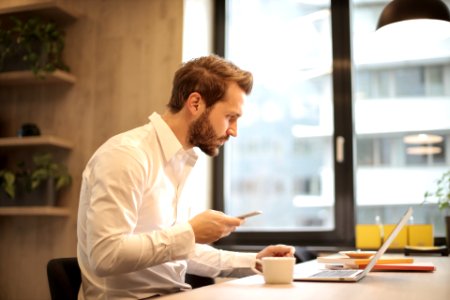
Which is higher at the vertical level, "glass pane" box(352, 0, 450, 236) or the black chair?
"glass pane" box(352, 0, 450, 236)

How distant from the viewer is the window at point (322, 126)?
3.52 m

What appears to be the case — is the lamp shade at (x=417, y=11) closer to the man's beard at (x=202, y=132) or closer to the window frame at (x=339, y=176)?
the window frame at (x=339, y=176)

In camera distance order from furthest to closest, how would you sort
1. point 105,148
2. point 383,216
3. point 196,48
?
1. point 196,48
2. point 383,216
3. point 105,148

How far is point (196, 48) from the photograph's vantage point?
12.3 ft

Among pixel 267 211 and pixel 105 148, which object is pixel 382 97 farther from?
pixel 105 148

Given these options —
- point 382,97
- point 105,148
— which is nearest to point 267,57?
point 382,97

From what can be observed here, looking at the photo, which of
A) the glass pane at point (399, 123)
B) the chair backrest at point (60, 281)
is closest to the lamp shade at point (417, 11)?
the glass pane at point (399, 123)

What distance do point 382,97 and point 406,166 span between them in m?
0.47

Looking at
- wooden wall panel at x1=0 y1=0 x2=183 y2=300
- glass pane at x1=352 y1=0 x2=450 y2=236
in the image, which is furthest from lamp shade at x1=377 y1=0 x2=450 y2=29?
wooden wall panel at x1=0 y1=0 x2=183 y2=300

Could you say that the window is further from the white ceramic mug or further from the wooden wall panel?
the white ceramic mug

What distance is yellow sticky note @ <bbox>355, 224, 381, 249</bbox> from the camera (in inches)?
126

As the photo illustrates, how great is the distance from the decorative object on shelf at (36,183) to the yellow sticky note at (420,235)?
216 centimetres

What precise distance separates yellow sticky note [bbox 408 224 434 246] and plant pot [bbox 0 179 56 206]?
2217 mm

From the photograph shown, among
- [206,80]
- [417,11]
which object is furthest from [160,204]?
[417,11]
